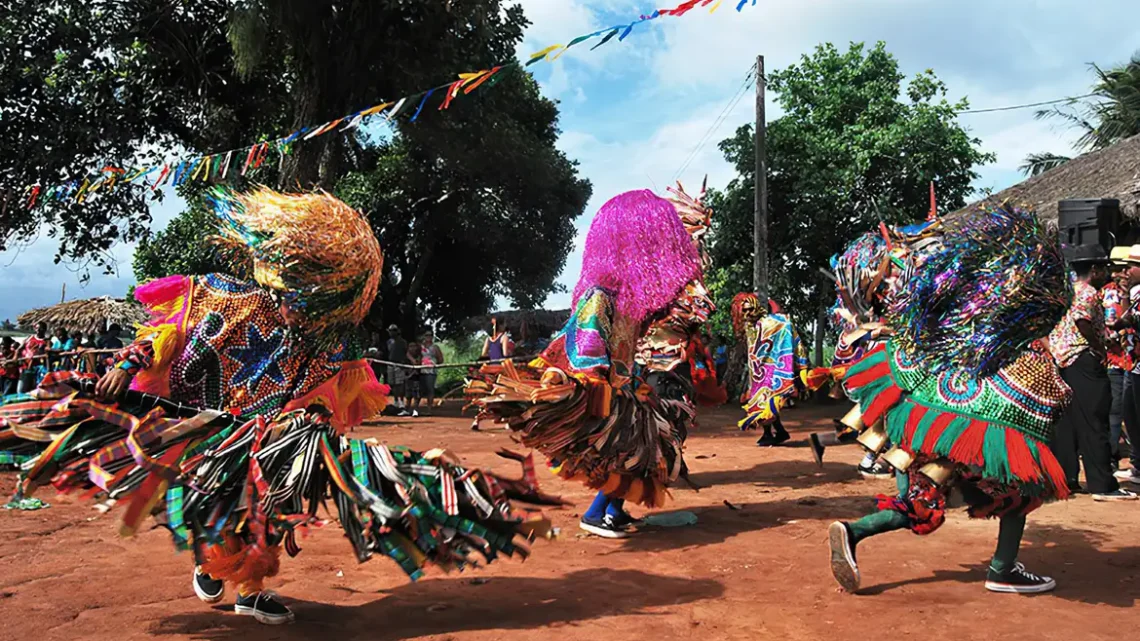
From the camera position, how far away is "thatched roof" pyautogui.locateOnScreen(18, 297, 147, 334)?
73.0 feet

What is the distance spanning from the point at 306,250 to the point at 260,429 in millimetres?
826

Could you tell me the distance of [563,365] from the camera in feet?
18.5

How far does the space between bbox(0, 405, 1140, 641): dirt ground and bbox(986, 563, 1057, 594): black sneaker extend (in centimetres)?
6

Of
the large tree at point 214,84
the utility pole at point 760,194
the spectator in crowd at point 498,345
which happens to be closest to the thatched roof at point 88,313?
the large tree at point 214,84

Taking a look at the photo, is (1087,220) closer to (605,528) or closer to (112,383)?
(605,528)

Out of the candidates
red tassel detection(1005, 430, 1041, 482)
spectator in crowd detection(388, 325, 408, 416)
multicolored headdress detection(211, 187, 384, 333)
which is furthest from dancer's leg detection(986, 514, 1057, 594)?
spectator in crowd detection(388, 325, 408, 416)

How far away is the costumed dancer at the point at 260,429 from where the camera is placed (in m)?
3.73

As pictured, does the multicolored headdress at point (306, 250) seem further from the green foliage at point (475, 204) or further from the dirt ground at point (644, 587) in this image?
the green foliage at point (475, 204)

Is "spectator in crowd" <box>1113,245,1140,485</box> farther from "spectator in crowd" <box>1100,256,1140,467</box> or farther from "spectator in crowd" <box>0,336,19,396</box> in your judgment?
"spectator in crowd" <box>0,336,19,396</box>

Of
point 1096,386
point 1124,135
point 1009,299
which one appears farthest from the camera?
point 1124,135

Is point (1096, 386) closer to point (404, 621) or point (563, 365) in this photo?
point (563, 365)

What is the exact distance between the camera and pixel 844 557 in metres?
4.41

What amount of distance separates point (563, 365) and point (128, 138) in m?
14.3

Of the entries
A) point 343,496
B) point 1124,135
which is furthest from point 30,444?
point 1124,135
